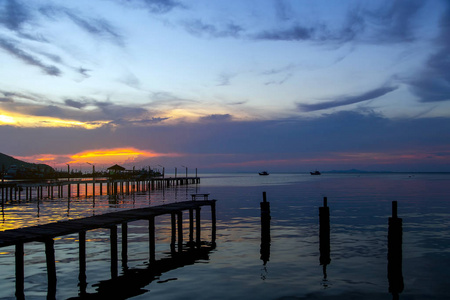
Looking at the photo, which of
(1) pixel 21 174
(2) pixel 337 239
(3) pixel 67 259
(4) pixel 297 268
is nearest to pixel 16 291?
(3) pixel 67 259

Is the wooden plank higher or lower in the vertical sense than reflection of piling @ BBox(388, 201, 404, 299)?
higher

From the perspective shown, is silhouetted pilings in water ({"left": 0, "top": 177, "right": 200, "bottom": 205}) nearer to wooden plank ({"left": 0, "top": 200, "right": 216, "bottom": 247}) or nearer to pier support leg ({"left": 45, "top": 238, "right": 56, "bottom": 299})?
wooden plank ({"left": 0, "top": 200, "right": 216, "bottom": 247})

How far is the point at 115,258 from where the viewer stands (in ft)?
59.5

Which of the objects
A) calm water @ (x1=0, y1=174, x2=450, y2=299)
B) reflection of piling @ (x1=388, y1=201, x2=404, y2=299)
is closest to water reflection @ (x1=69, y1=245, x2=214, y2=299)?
calm water @ (x1=0, y1=174, x2=450, y2=299)

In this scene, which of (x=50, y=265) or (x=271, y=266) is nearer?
(x=50, y=265)

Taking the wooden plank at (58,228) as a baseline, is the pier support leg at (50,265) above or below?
below

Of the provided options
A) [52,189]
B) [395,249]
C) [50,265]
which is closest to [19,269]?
[50,265]

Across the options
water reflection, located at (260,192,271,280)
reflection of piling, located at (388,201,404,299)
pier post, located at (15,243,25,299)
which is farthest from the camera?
water reflection, located at (260,192,271,280)

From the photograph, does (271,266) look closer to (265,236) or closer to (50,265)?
(265,236)

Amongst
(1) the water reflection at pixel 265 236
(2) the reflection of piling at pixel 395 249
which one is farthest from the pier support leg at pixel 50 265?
(2) the reflection of piling at pixel 395 249

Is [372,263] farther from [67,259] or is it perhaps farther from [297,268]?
[67,259]

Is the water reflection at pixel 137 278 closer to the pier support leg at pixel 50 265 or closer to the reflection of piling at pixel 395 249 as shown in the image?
the pier support leg at pixel 50 265

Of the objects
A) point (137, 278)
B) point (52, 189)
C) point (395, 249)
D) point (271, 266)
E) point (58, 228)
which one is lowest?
point (271, 266)

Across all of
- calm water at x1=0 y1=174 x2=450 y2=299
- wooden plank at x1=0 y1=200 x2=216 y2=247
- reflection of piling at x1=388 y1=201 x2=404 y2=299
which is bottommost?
calm water at x1=0 y1=174 x2=450 y2=299
